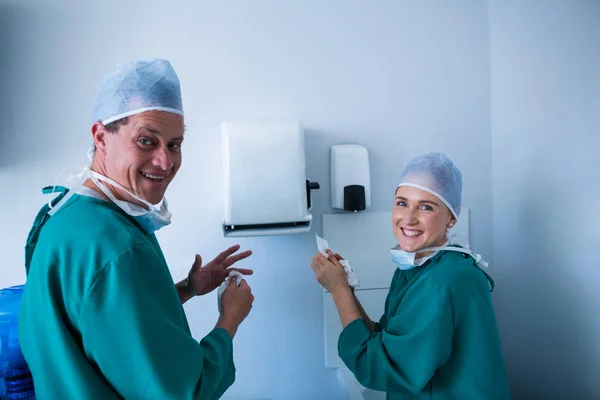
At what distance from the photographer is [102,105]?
36.0 inches

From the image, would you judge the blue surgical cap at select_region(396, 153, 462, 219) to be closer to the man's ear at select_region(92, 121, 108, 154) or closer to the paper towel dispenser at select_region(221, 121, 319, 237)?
the paper towel dispenser at select_region(221, 121, 319, 237)

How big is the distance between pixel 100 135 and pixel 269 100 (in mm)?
802

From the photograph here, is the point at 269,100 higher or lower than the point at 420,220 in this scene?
higher

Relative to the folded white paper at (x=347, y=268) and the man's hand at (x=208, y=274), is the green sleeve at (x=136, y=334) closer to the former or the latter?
the man's hand at (x=208, y=274)

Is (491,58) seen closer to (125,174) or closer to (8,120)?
(125,174)

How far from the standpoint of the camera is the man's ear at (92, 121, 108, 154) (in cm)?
91

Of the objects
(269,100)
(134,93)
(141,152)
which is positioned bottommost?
(141,152)

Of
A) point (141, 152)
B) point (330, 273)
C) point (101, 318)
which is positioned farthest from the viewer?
point (330, 273)

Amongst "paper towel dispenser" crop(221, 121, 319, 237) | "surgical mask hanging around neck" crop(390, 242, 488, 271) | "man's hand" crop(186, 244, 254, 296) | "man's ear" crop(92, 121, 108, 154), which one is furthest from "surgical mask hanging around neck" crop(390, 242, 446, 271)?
"man's ear" crop(92, 121, 108, 154)

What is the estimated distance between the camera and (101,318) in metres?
0.76

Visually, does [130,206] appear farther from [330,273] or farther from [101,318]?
[330,273]

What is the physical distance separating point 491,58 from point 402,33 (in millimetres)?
383

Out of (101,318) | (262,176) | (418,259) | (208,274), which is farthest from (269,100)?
(101,318)

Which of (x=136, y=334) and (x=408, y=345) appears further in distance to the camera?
(x=408, y=345)
